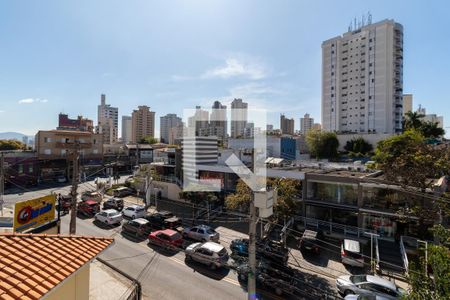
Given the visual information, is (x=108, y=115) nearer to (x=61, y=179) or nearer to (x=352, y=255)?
(x=61, y=179)

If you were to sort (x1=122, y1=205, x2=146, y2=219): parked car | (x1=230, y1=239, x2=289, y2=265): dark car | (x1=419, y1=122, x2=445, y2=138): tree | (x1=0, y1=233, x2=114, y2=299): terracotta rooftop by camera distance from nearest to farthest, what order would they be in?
(x1=0, y1=233, x2=114, y2=299): terracotta rooftop, (x1=230, y1=239, x2=289, y2=265): dark car, (x1=122, y1=205, x2=146, y2=219): parked car, (x1=419, y1=122, x2=445, y2=138): tree

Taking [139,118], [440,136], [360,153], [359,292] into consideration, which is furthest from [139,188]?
[139,118]

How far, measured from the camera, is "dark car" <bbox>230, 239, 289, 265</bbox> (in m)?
15.3

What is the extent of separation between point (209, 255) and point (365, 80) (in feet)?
254

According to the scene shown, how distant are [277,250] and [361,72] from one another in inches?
2976

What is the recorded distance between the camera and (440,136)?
5269 centimetres

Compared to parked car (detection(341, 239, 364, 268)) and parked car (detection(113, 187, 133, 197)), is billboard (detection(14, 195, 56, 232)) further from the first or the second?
parked car (detection(341, 239, 364, 268))

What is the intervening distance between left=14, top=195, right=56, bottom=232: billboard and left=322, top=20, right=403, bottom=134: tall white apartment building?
77.3 meters

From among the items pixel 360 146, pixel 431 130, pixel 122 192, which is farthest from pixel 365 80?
pixel 122 192

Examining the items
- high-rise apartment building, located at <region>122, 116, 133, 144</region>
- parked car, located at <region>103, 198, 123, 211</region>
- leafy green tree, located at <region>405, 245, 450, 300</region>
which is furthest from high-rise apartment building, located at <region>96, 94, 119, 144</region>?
leafy green tree, located at <region>405, 245, 450, 300</region>

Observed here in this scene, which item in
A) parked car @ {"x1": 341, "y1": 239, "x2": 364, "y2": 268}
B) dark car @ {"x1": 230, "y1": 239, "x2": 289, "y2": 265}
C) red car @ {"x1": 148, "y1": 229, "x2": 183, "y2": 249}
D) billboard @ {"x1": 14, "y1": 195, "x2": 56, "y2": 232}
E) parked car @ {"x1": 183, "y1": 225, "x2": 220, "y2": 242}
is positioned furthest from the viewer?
parked car @ {"x1": 183, "y1": 225, "x2": 220, "y2": 242}

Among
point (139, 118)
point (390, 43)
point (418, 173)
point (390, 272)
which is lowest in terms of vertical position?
point (390, 272)

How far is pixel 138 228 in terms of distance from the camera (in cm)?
2094

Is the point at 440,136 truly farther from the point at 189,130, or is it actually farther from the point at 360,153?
the point at 189,130
